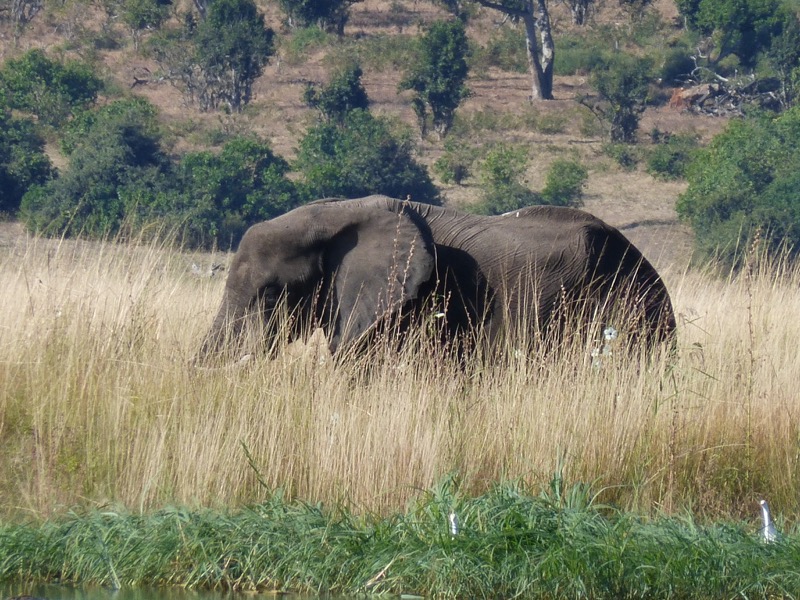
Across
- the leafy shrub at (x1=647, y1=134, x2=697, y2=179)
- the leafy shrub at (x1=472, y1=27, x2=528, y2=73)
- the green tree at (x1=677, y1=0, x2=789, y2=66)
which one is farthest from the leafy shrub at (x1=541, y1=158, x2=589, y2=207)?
the leafy shrub at (x1=472, y1=27, x2=528, y2=73)

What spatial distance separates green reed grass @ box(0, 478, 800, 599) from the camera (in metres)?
4.25

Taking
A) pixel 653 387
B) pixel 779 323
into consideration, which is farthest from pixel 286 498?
pixel 779 323

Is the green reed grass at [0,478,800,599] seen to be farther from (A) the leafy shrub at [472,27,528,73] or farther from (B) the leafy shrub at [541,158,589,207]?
(A) the leafy shrub at [472,27,528,73]

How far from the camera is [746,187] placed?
23.6 metres

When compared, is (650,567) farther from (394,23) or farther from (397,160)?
(394,23)

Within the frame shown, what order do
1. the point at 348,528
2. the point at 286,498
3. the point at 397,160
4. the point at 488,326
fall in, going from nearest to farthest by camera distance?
the point at 348,528
the point at 286,498
the point at 488,326
the point at 397,160

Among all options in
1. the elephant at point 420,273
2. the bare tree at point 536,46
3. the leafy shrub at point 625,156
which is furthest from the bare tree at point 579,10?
the elephant at point 420,273

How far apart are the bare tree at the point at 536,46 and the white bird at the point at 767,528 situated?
36.4m

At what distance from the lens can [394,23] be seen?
46531mm

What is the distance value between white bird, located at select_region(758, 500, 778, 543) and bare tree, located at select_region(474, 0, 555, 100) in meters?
36.4

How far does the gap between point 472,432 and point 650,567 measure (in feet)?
3.81

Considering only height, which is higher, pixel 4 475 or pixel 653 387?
pixel 653 387

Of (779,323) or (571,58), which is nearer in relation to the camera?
(779,323)

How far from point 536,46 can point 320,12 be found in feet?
27.3
